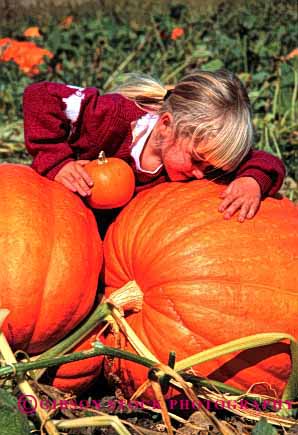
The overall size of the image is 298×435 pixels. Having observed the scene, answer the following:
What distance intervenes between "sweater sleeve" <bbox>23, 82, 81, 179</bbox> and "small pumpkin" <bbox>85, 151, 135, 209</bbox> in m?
0.15

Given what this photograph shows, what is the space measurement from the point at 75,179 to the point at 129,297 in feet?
1.82

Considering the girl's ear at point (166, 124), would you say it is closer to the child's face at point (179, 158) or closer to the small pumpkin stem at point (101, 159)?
the child's face at point (179, 158)

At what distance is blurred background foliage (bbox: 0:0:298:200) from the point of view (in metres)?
5.43

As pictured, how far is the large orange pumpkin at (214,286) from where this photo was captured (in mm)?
2646

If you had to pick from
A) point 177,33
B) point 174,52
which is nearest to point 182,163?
point 174,52

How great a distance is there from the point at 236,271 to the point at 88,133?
103 centimetres

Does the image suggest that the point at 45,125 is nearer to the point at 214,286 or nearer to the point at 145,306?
the point at 145,306

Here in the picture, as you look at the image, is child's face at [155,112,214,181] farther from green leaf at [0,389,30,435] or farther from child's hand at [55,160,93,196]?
green leaf at [0,389,30,435]

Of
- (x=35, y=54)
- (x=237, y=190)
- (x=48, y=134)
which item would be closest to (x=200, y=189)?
(x=237, y=190)

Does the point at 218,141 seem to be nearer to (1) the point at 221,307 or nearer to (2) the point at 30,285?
(1) the point at 221,307

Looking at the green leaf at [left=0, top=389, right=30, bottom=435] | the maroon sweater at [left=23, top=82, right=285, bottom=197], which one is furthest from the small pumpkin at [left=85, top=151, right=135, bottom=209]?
the green leaf at [left=0, top=389, right=30, bottom=435]

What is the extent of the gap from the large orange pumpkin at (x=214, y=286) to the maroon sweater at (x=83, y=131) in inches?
13.7

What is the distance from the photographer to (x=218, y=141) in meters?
2.99

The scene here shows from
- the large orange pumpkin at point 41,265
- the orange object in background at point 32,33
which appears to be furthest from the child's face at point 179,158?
the orange object in background at point 32,33
